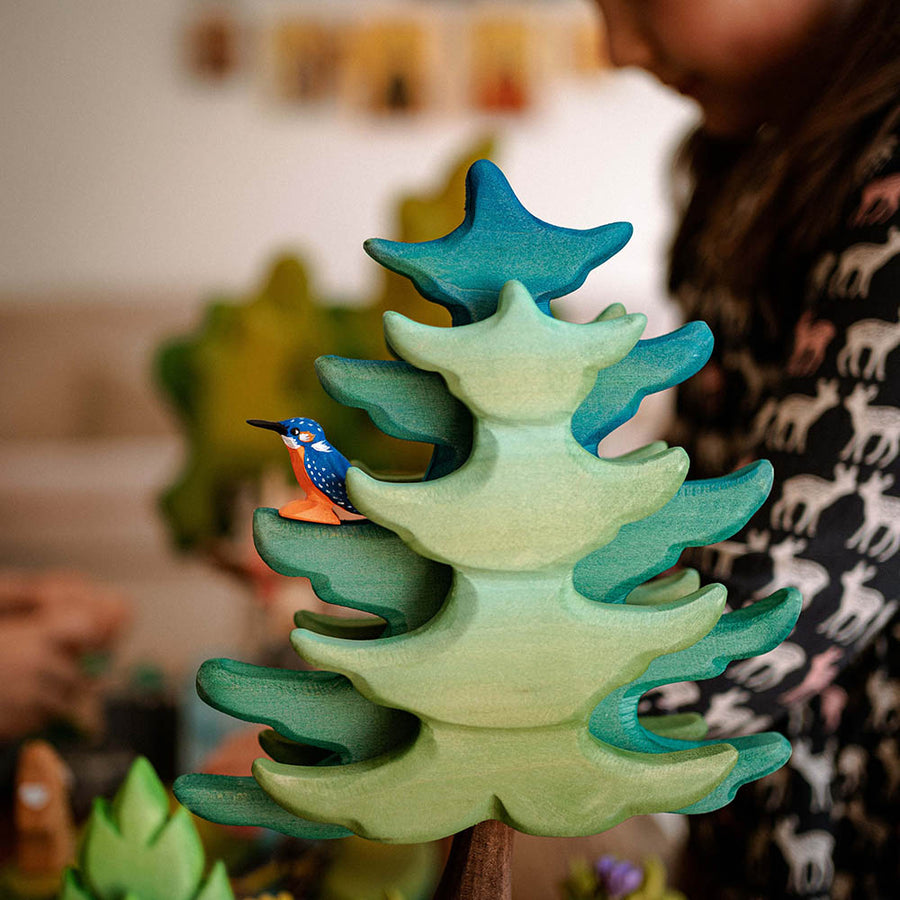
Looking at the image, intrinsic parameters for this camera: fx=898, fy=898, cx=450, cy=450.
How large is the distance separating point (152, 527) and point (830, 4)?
238 cm

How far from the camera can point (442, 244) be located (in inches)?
11.4

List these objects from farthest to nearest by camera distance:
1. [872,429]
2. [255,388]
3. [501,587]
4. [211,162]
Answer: [211,162], [255,388], [872,429], [501,587]

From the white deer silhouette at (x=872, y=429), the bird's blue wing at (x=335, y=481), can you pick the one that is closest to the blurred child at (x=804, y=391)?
the white deer silhouette at (x=872, y=429)

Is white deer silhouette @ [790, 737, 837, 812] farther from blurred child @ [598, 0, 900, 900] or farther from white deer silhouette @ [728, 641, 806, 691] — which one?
white deer silhouette @ [728, 641, 806, 691]

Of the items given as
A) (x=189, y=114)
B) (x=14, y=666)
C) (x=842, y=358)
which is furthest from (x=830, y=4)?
(x=189, y=114)

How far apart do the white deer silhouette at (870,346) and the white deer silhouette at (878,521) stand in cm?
5

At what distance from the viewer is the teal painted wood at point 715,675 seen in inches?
12.1

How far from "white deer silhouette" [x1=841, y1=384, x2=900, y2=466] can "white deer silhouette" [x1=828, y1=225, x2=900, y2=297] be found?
5cm

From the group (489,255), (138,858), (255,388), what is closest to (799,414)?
(489,255)

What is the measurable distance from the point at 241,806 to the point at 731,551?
0.88 ft

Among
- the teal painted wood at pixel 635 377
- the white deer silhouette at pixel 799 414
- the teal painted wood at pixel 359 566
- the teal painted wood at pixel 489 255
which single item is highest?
the teal painted wood at pixel 489 255

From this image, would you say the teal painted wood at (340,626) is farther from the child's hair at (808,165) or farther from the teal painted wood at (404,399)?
the child's hair at (808,165)

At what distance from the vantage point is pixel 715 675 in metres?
0.31

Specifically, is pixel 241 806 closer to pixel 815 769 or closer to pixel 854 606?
pixel 854 606
